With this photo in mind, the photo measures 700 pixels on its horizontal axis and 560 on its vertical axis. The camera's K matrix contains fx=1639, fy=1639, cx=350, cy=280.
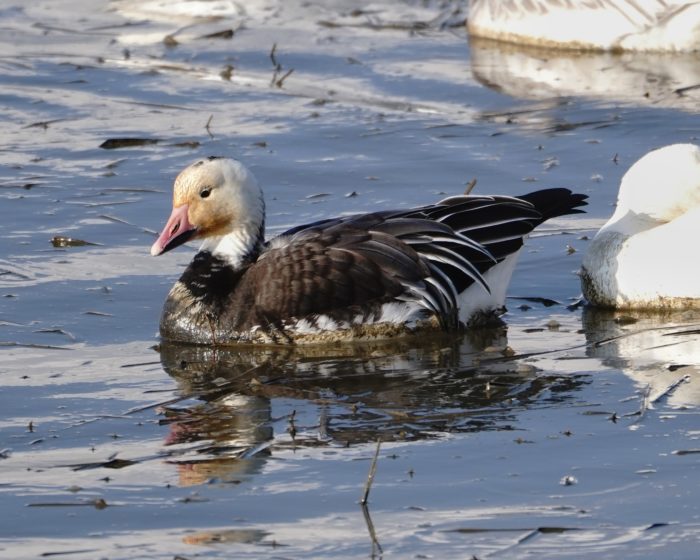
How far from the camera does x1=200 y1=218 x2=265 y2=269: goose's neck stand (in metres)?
9.15

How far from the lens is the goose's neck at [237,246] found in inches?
360

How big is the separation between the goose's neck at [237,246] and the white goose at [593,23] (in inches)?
295

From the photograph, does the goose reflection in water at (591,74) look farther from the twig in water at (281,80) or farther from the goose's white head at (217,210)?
the goose's white head at (217,210)

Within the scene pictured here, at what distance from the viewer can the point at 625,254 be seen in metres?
9.24

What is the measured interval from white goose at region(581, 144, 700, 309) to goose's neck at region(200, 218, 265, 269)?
189 cm

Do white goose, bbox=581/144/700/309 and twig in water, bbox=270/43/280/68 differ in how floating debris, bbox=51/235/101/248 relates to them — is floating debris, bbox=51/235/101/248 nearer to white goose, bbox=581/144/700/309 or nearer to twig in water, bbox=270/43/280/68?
white goose, bbox=581/144/700/309

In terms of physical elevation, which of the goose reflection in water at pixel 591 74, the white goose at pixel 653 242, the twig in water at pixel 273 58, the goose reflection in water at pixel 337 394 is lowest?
the goose reflection in water at pixel 337 394

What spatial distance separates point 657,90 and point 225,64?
13.5 ft

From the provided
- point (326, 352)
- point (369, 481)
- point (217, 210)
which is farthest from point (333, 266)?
point (369, 481)

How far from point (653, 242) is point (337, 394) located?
233cm

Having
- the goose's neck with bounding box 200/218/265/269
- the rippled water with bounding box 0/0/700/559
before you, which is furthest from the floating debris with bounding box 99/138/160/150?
the goose's neck with bounding box 200/218/265/269

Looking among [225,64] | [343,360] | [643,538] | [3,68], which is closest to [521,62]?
[225,64]

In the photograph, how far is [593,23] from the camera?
15969mm

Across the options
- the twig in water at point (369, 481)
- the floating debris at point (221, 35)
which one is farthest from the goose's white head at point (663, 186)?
the floating debris at point (221, 35)
